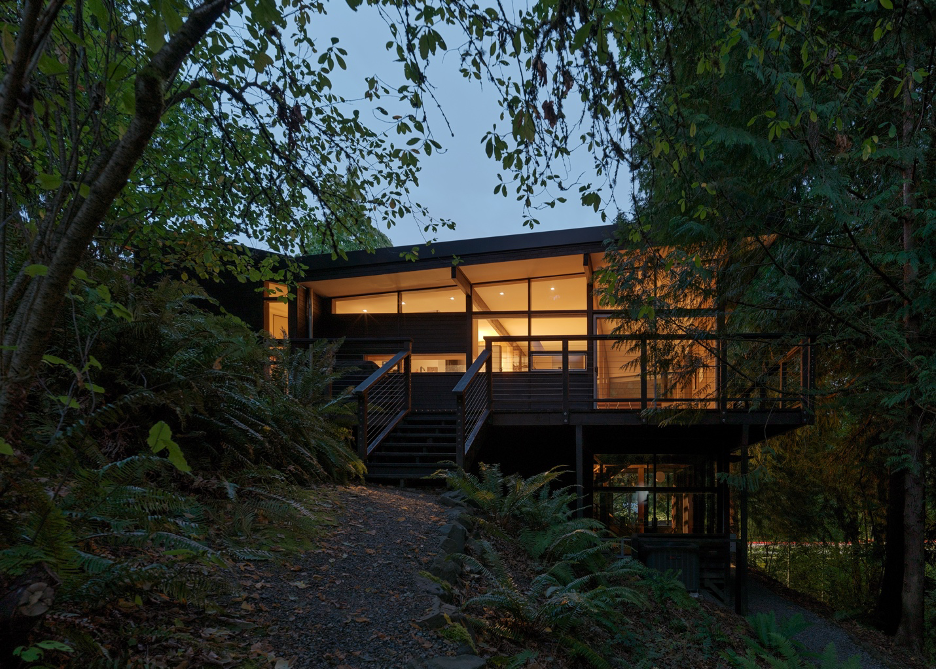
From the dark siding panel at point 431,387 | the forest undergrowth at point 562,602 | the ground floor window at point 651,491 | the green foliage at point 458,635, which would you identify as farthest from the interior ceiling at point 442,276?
the green foliage at point 458,635

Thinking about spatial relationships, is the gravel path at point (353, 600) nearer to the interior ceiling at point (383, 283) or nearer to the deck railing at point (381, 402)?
the deck railing at point (381, 402)

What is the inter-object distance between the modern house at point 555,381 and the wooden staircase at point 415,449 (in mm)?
28

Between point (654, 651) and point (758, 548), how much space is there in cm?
1260

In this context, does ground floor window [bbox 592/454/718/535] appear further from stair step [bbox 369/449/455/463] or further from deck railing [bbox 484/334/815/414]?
stair step [bbox 369/449/455/463]

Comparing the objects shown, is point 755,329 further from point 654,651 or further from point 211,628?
point 211,628

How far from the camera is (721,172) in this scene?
6207mm

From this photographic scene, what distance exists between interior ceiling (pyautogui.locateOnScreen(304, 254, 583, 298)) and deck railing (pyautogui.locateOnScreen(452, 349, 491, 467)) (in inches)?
130

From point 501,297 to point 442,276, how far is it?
144 centimetres

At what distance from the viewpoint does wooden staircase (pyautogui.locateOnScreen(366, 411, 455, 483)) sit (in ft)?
23.2

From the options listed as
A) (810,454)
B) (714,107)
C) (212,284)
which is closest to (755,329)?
(714,107)

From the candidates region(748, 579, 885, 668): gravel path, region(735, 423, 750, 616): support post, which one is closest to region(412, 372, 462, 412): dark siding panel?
region(735, 423, 750, 616): support post

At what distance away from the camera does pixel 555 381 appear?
34.0 ft

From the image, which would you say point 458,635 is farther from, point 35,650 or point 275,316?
point 275,316

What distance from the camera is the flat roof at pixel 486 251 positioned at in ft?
34.7
